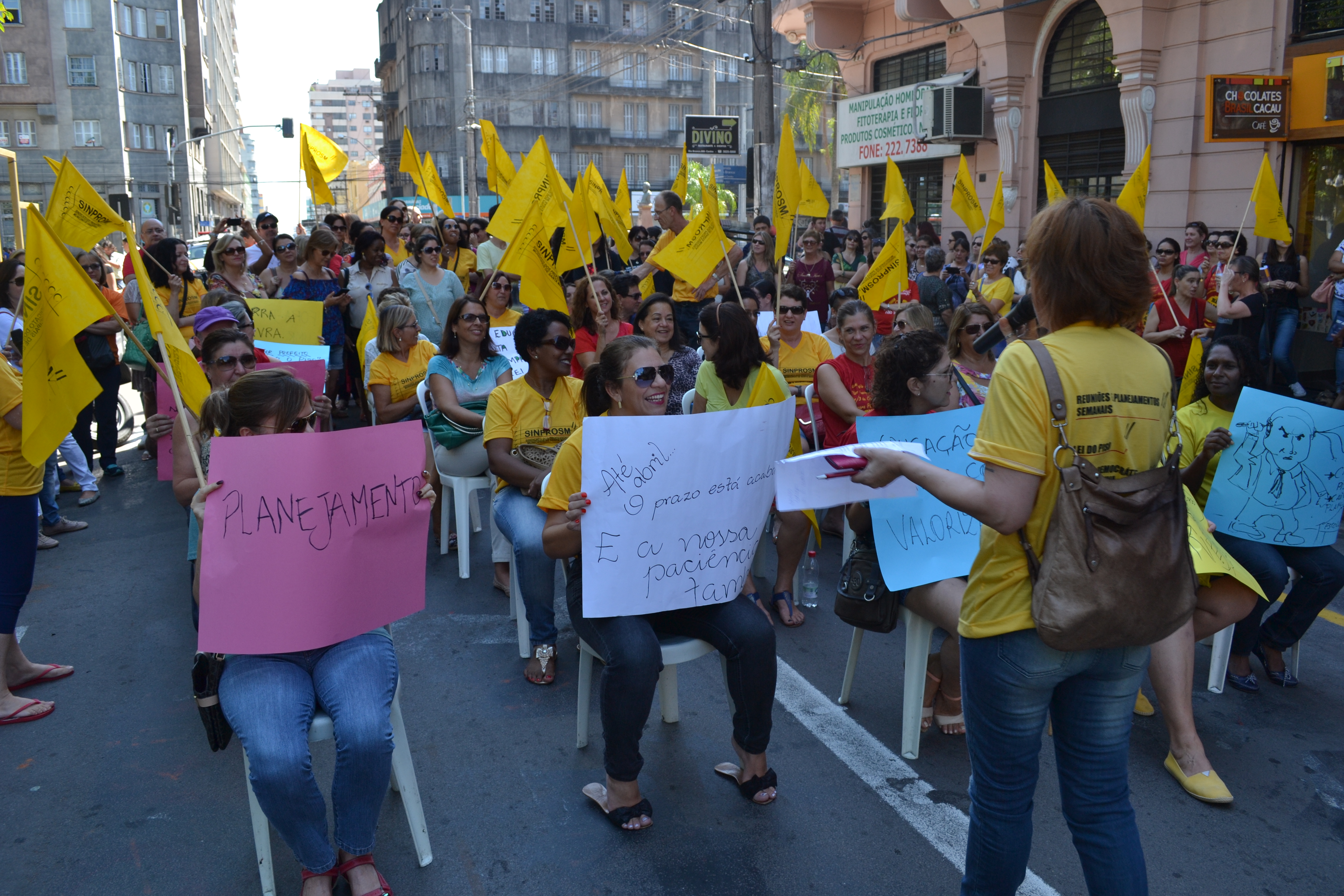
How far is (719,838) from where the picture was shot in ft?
10.5

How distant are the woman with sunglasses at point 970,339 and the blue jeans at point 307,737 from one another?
3241 millimetres

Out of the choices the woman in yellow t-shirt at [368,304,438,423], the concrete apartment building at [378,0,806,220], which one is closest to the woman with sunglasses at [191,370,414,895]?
the woman in yellow t-shirt at [368,304,438,423]

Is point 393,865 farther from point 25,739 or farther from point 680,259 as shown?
point 680,259

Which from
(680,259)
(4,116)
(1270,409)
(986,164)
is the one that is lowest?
(1270,409)

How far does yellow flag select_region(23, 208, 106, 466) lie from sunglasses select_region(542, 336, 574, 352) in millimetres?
1865

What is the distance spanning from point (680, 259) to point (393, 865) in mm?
5159

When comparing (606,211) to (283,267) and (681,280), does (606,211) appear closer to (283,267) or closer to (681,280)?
(681,280)

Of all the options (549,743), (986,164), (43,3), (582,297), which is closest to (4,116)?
(43,3)

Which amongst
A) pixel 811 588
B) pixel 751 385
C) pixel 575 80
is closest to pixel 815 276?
pixel 751 385

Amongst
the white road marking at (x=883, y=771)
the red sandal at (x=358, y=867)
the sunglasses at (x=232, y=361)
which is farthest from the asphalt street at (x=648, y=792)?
the sunglasses at (x=232, y=361)

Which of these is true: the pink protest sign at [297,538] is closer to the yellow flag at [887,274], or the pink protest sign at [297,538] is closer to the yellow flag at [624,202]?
the yellow flag at [887,274]

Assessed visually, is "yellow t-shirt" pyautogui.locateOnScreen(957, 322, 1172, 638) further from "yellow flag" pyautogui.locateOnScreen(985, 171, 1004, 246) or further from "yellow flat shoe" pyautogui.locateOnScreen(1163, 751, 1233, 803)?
"yellow flag" pyautogui.locateOnScreen(985, 171, 1004, 246)

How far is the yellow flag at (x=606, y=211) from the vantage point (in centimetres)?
991

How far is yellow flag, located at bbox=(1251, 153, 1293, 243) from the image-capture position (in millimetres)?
8195
